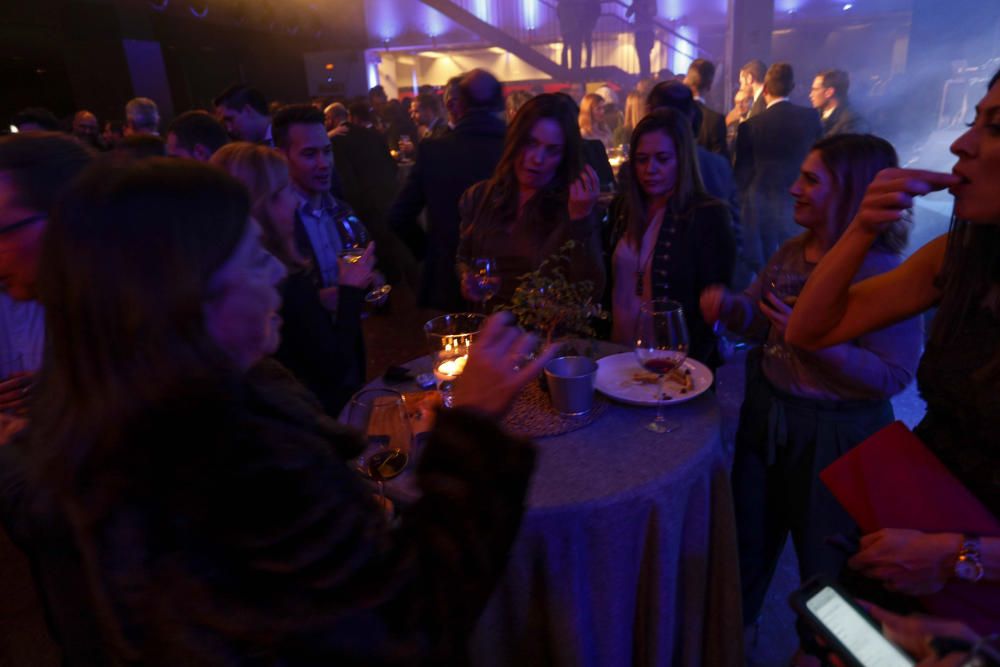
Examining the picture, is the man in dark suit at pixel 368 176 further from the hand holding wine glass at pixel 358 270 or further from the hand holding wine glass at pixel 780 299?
the hand holding wine glass at pixel 780 299

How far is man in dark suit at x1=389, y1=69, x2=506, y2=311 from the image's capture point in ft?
10.5

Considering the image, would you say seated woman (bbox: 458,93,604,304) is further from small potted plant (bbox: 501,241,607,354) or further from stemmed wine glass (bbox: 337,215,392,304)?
small potted plant (bbox: 501,241,607,354)

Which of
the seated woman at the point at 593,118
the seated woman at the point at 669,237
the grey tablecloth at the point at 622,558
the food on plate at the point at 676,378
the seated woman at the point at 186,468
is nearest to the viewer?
the seated woman at the point at 186,468

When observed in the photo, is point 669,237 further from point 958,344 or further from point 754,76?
point 754,76

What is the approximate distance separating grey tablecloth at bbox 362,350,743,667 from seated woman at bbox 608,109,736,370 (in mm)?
894

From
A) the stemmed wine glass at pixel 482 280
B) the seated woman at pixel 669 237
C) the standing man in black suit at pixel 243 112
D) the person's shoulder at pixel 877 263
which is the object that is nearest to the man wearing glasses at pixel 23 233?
the stemmed wine glass at pixel 482 280

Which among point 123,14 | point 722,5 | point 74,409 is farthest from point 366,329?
point 722,5

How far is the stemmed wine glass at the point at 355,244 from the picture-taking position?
221 centimetres

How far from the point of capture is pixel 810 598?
35.2 inches

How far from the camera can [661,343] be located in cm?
154

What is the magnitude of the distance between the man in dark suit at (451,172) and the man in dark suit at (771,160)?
108 inches

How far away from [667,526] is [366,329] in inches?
165

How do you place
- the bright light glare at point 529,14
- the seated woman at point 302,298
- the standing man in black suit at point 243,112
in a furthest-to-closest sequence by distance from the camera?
the bright light glare at point 529,14 < the standing man in black suit at point 243,112 < the seated woman at point 302,298

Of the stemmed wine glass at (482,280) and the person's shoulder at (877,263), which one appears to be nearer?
the person's shoulder at (877,263)
